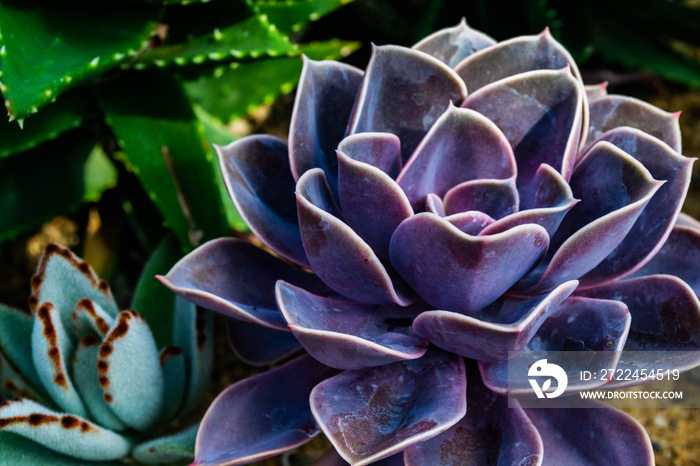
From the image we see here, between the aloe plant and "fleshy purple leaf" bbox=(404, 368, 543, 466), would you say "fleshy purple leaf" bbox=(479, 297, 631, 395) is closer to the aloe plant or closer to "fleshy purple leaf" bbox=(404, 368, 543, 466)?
"fleshy purple leaf" bbox=(404, 368, 543, 466)

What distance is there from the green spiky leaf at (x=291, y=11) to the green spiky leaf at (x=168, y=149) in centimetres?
24

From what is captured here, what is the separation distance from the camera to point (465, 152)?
2.93 feet

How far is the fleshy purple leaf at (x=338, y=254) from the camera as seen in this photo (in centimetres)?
75

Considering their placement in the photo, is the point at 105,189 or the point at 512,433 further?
the point at 105,189

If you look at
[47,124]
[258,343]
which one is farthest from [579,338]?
[47,124]

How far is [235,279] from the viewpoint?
91cm

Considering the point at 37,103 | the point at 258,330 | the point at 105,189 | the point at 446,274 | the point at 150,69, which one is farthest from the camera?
the point at 105,189

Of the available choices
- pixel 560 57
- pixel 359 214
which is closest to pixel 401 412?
pixel 359 214

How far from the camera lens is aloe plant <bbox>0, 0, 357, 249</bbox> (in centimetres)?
97

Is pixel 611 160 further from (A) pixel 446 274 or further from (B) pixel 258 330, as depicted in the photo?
(B) pixel 258 330

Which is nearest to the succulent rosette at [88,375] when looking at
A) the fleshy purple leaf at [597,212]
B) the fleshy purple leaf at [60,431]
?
the fleshy purple leaf at [60,431]

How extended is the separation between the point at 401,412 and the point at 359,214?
0.81ft

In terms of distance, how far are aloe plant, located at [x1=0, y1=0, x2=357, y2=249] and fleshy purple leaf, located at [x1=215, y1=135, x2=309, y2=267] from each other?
0.45 feet

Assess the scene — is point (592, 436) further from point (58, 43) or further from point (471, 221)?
point (58, 43)
